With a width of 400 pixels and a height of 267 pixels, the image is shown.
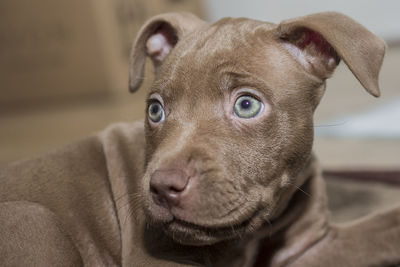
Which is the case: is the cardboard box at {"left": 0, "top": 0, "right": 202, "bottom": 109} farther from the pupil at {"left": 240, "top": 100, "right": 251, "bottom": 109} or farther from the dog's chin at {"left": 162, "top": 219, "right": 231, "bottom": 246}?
the dog's chin at {"left": 162, "top": 219, "right": 231, "bottom": 246}

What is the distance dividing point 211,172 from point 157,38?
3.88 feet

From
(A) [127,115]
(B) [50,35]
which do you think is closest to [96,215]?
(A) [127,115]

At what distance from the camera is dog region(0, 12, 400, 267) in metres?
2.08

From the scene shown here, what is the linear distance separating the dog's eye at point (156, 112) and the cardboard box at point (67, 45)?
4.87 m

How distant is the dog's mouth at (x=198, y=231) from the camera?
2041 millimetres

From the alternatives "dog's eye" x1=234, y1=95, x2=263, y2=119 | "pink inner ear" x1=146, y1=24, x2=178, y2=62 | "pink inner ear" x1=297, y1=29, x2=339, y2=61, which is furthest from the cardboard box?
"dog's eye" x1=234, y1=95, x2=263, y2=119

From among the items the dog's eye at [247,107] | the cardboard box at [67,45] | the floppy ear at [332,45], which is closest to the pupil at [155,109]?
the dog's eye at [247,107]

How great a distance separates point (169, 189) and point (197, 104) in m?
0.42

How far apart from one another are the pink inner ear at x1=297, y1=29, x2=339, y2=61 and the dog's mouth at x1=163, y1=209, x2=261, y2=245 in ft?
2.50

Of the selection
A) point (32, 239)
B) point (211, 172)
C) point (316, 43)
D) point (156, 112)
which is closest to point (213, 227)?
point (211, 172)

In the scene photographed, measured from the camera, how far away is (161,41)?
2.98m

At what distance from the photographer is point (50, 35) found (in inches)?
292

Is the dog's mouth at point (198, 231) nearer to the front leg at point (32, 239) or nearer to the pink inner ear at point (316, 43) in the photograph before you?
the front leg at point (32, 239)

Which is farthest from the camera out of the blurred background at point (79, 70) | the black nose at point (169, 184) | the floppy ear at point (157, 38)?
the blurred background at point (79, 70)
